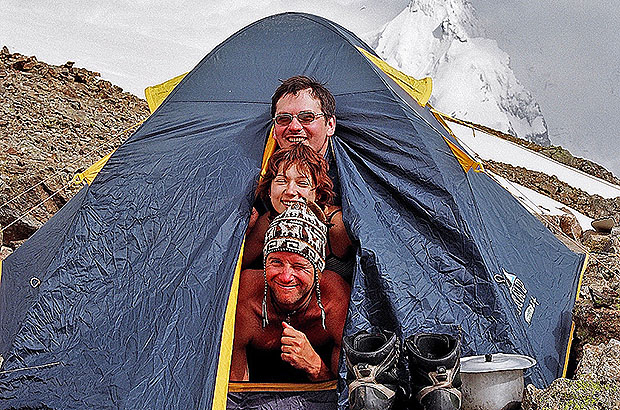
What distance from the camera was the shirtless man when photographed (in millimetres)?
3059

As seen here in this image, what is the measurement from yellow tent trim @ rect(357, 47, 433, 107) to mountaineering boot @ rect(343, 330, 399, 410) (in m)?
1.99

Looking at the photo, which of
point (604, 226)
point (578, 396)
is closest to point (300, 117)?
point (578, 396)

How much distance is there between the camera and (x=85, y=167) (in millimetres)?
8859

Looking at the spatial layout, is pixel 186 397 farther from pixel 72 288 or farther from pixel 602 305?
pixel 602 305

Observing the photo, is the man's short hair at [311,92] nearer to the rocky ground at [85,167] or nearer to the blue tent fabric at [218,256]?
the blue tent fabric at [218,256]

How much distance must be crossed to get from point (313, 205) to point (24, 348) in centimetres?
152

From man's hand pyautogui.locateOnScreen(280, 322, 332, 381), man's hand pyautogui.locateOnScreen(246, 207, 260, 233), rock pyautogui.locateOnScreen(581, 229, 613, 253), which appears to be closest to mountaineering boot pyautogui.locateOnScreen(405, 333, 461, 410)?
man's hand pyautogui.locateOnScreen(280, 322, 332, 381)

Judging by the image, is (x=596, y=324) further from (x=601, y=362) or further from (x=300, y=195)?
(x=300, y=195)

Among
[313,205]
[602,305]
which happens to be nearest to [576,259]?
[602,305]

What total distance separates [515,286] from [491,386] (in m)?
0.87

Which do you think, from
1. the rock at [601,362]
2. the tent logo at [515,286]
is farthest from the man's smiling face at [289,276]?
the rock at [601,362]

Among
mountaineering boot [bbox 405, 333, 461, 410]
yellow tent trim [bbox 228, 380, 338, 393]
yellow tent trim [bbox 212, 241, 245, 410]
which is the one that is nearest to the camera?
mountaineering boot [bbox 405, 333, 461, 410]

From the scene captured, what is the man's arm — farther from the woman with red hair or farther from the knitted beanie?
the woman with red hair

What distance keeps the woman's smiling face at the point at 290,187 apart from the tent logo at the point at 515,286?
109 centimetres
